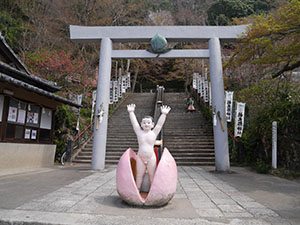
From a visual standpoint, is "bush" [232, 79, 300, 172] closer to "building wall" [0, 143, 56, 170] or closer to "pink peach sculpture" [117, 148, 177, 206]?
"pink peach sculpture" [117, 148, 177, 206]

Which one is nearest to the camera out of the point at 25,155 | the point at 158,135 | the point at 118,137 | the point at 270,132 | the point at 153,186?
the point at 153,186

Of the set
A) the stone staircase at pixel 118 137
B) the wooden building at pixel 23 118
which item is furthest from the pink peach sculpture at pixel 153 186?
the stone staircase at pixel 118 137

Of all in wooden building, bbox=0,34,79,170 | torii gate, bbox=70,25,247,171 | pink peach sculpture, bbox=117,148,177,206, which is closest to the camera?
pink peach sculpture, bbox=117,148,177,206

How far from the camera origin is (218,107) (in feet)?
26.9

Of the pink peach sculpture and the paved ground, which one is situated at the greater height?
the pink peach sculpture

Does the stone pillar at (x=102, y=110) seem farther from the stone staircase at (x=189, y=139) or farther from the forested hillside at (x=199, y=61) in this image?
the stone staircase at (x=189, y=139)

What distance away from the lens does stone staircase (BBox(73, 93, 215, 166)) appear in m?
10.3

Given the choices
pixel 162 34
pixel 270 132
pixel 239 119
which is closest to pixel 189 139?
pixel 239 119

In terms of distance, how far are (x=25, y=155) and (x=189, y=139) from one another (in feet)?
26.2

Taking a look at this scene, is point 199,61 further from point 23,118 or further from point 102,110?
point 23,118

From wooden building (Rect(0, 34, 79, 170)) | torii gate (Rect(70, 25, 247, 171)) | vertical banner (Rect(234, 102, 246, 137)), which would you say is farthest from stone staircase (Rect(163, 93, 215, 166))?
wooden building (Rect(0, 34, 79, 170))

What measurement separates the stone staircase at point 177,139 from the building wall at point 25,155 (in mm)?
1427

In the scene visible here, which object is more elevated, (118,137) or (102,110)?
(102,110)

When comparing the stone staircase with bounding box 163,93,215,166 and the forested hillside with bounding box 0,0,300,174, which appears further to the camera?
the stone staircase with bounding box 163,93,215,166
